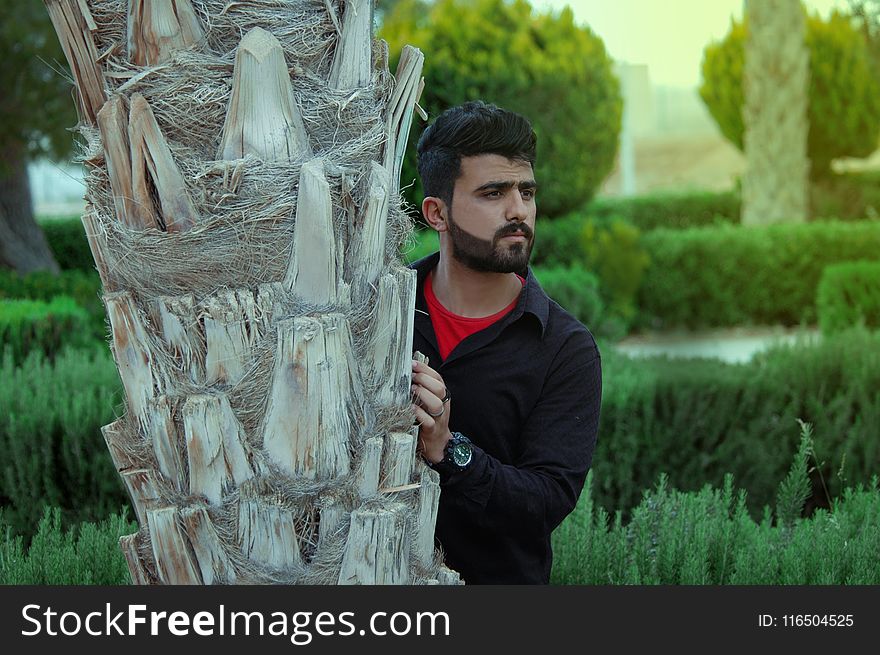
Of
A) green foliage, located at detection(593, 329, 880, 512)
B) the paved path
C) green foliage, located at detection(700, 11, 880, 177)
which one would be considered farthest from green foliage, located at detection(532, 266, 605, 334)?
green foliage, located at detection(700, 11, 880, 177)

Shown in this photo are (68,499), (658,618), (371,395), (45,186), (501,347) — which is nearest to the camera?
(371,395)

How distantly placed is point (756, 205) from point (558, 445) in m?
13.0

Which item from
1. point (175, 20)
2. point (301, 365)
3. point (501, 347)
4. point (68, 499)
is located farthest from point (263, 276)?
point (68, 499)

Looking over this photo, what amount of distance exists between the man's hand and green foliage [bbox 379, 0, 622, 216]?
293 inches

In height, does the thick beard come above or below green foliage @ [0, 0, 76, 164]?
below

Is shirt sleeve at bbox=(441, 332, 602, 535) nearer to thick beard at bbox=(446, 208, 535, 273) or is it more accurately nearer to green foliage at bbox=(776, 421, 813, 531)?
thick beard at bbox=(446, 208, 535, 273)

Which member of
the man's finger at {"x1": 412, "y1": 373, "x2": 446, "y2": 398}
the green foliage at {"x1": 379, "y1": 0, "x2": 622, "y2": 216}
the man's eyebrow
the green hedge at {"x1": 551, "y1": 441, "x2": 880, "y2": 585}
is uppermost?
the green foliage at {"x1": 379, "y1": 0, "x2": 622, "y2": 216}

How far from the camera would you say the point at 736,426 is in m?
5.22

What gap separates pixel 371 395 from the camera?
6.34ft

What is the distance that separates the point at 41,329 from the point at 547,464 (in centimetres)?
457

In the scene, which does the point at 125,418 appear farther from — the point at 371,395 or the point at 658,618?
the point at 658,618

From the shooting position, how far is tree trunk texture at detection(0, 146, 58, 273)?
11391 mm

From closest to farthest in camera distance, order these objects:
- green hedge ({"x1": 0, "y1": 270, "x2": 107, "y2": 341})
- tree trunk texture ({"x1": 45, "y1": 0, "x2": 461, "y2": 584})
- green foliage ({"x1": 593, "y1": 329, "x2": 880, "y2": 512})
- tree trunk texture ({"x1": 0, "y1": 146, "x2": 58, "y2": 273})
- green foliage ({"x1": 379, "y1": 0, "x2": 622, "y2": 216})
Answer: tree trunk texture ({"x1": 45, "y1": 0, "x2": 461, "y2": 584}), green foliage ({"x1": 593, "y1": 329, "x2": 880, "y2": 512}), green hedge ({"x1": 0, "y1": 270, "x2": 107, "y2": 341}), green foliage ({"x1": 379, "y1": 0, "x2": 622, "y2": 216}), tree trunk texture ({"x1": 0, "y1": 146, "x2": 58, "y2": 273})

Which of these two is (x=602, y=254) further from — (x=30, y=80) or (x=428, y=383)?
(x=428, y=383)
